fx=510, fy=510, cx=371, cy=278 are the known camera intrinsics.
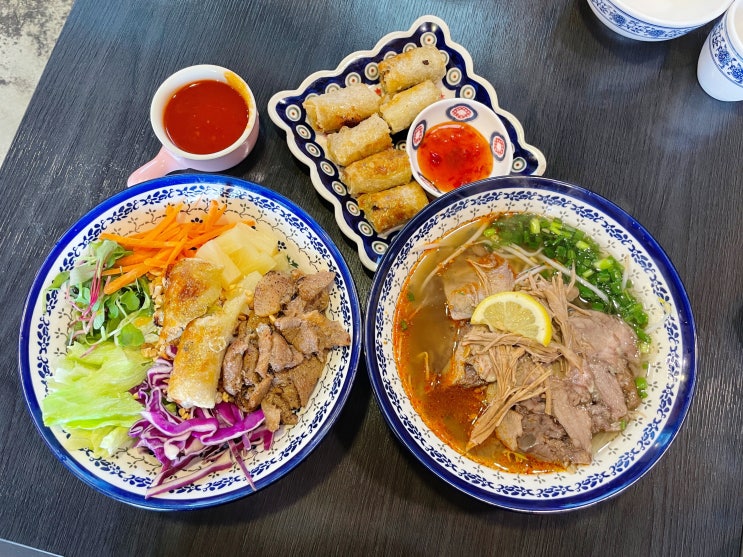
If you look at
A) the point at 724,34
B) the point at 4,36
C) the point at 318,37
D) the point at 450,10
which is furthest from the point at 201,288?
the point at 4,36

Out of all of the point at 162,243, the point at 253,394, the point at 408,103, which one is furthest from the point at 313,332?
the point at 408,103

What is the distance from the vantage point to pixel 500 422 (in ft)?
6.96

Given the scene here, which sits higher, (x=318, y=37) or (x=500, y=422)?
(x=318, y=37)

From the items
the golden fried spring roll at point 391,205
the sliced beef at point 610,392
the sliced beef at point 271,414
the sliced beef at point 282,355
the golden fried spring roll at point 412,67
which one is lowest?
the sliced beef at point 610,392

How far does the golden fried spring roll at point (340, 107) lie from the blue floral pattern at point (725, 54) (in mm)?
1650

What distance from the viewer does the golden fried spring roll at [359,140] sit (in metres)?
2.44

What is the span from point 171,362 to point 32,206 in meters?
1.15

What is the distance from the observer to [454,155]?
254 cm

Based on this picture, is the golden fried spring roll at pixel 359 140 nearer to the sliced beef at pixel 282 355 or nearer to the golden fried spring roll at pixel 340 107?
the golden fried spring roll at pixel 340 107

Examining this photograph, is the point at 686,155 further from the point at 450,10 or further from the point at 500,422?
the point at 500,422

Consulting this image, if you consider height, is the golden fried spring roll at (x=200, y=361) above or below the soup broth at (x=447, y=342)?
above

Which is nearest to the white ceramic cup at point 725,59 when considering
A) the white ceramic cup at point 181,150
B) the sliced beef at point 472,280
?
the sliced beef at point 472,280

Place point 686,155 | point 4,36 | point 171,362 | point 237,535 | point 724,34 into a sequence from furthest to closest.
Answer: point 4,36, point 686,155, point 724,34, point 237,535, point 171,362

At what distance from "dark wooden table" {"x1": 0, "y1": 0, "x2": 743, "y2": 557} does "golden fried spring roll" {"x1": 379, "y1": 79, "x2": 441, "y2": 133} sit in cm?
40
